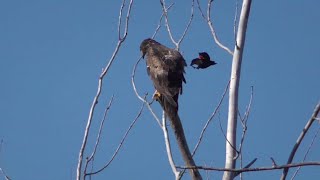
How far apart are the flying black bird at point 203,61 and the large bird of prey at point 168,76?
1.03 feet

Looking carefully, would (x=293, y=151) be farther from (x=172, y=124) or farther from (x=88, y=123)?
(x=172, y=124)

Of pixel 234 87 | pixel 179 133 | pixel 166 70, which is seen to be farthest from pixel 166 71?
pixel 234 87

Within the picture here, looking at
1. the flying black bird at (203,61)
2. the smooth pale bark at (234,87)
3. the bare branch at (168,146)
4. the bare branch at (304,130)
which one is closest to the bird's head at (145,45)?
the flying black bird at (203,61)

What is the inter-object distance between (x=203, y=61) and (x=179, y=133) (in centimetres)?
103

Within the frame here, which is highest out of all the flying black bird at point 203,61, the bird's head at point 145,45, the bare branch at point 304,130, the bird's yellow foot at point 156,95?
the bird's head at point 145,45

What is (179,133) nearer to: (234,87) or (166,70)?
(234,87)

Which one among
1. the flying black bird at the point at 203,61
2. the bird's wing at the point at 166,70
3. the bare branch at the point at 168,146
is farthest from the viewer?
the bird's wing at the point at 166,70

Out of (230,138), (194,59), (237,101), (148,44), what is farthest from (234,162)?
(148,44)

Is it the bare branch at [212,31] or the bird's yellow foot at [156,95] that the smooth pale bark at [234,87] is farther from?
the bird's yellow foot at [156,95]

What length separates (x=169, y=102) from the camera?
4938 millimetres

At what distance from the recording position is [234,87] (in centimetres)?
412

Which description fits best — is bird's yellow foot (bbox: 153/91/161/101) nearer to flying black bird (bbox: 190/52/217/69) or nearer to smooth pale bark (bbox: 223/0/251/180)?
flying black bird (bbox: 190/52/217/69)

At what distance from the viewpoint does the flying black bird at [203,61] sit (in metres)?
5.20

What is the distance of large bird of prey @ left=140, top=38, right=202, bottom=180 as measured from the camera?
456 centimetres
